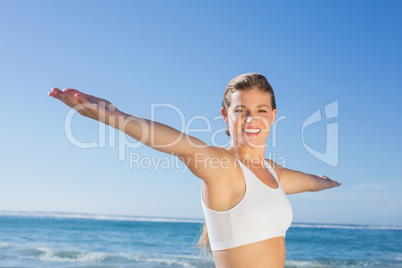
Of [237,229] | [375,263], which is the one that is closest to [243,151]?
[237,229]

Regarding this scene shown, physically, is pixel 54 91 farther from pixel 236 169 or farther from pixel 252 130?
pixel 252 130

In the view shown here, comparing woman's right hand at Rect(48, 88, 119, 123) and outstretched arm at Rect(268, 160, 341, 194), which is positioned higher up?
woman's right hand at Rect(48, 88, 119, 123)

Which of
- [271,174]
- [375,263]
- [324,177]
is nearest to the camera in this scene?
[271,174]

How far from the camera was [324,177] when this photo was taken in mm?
3223

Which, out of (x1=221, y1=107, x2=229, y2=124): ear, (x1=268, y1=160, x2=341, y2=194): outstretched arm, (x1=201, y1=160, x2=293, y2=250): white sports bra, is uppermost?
(x1=221, y1=107, x2=229, y2=124): ear

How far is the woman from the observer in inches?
63.6

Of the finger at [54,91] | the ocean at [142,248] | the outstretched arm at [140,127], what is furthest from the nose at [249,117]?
the ocean at [142,248]

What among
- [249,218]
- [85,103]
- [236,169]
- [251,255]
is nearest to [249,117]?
[236,169]

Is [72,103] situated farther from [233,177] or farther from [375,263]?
[375,263]

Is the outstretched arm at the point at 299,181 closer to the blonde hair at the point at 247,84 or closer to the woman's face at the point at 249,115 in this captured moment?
the woman's face at the point at 249,115

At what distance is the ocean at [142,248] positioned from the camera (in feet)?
37.1

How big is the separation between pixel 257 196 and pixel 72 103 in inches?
40.9

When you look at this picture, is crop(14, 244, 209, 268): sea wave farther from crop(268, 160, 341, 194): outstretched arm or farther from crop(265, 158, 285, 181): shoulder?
crop(265, 158, 285, 181): shoulder

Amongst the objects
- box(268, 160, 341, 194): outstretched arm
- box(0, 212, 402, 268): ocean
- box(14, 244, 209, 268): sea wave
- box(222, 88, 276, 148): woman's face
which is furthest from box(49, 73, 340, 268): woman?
box(14, 244, 209, 268): sea wave
